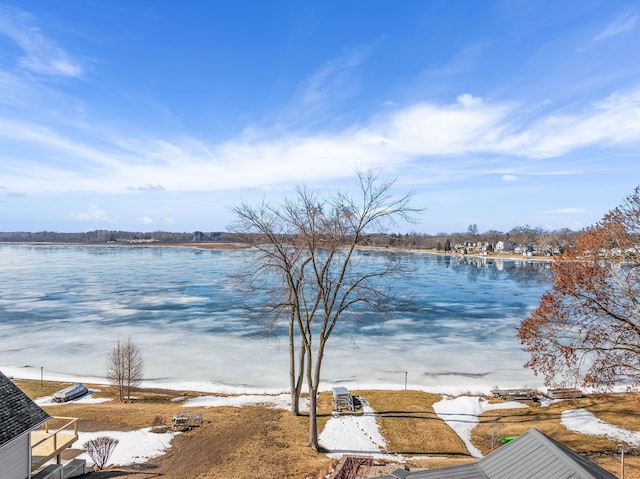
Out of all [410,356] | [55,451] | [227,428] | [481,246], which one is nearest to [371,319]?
[410,356]

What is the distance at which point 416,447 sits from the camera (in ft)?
43.4

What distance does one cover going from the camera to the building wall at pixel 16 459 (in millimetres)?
9305

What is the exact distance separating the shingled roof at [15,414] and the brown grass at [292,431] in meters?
2.41

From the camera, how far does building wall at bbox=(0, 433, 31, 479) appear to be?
366 inches

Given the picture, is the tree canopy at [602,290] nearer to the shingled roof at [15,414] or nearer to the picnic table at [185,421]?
the picnic table at [185,421]

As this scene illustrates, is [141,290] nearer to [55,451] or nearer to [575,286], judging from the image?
[55,451]

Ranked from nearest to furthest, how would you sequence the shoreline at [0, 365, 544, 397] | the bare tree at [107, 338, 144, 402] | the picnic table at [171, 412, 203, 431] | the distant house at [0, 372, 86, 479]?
the distant house at [0, 372, 86, 479] → the picnic table at [171, 412, 203, 431] → the bare tree at [107, 338, 144, 402] → the shoreline at [0, 365, 544, 397]

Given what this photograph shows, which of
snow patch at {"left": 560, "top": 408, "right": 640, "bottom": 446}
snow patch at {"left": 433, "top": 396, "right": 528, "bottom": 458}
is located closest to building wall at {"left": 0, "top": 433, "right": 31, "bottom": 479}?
snow patch at {"left": 433, "top": 396, "right": 528, "bottom": 458}

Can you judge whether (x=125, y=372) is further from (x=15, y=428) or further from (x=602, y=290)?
(x=602, y=290)

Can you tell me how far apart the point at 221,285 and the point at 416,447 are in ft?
133

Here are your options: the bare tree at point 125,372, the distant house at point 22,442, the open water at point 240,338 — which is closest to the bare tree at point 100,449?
the distant house at point 22,442

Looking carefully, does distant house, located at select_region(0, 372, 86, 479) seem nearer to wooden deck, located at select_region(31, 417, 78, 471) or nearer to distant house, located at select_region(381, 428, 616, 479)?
wooden deck, located at select_region(31, 417, 78, 471)

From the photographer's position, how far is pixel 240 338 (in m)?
27.6

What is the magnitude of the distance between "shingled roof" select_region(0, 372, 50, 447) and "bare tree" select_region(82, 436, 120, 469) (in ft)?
7.06
